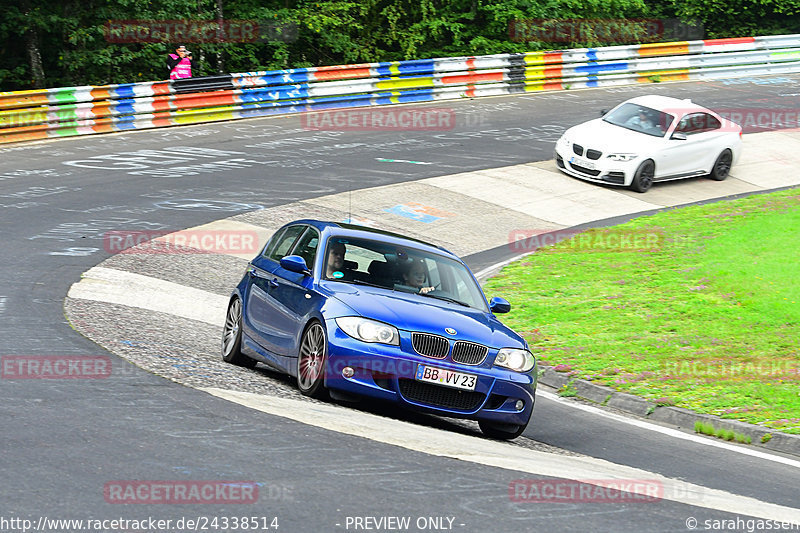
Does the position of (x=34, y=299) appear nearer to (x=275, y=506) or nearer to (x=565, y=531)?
(x=275, y=506)

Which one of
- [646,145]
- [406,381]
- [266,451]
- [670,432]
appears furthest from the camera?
[646,145]

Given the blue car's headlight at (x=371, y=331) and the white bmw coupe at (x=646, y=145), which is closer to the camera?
the blue car's headlight at (x=371, y=331)

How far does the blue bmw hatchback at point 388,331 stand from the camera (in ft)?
27.5

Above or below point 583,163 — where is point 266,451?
above

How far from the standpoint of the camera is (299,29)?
112ft

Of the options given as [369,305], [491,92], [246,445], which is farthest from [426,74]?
[246,445]

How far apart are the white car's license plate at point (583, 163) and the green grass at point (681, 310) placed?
2.72 metres

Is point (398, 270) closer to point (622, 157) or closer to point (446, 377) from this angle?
point (446, 377)

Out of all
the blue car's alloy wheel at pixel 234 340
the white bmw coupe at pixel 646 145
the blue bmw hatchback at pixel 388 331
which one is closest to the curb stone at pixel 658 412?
the blue bmw hatchback at pixel 388 331

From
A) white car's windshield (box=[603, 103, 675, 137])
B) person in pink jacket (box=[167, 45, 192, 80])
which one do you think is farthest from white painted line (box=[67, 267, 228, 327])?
person in pink jacket (box=[167, 45, 192, 80])

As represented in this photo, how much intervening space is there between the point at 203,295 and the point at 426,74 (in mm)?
17691

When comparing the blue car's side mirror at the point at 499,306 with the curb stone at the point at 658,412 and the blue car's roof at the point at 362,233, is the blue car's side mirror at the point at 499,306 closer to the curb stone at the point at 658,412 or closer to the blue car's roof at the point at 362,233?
the blue car's roof at the point at 362,233

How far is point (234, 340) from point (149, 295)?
3375mm

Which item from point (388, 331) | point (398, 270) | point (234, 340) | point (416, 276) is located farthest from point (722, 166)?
point (388, 331)
